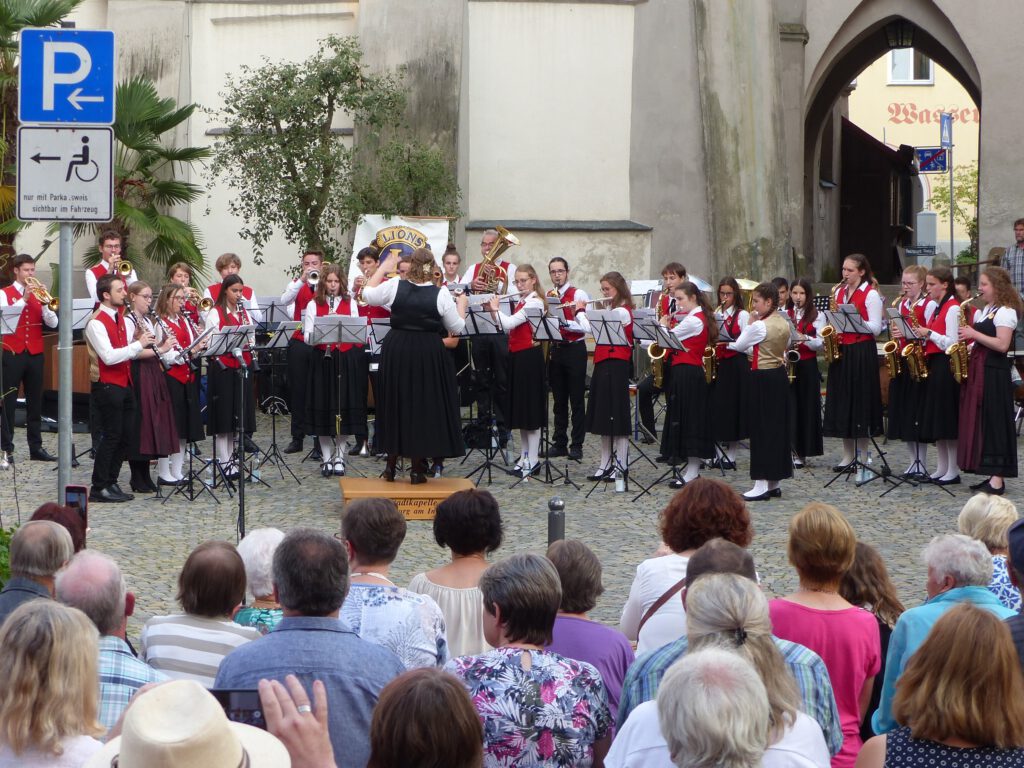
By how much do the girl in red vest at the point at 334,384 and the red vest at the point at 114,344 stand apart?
6.47 ft

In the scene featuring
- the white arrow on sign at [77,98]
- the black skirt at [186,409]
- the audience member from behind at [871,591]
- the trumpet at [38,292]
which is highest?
the white arrow on sign at [77,98]

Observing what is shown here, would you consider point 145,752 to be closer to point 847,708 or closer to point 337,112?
point 847,708

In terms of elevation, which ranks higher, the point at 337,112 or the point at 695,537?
the point at 337,112

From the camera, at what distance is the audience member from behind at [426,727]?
3.07 meters

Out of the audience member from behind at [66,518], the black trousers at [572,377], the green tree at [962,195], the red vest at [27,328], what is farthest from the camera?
the green tree at [962,195]

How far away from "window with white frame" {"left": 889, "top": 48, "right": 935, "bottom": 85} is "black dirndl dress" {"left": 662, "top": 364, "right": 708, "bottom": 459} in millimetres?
43794

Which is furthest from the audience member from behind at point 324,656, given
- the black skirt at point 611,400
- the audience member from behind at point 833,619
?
the black skirt at point 611,400

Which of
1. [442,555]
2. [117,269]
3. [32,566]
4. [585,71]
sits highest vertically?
[585,71]

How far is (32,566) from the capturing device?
5.24 metres

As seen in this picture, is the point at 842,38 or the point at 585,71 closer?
the point at 585,71

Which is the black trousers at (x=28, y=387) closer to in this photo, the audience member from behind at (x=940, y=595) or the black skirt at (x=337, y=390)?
the black skirt at (x=337, y=390)

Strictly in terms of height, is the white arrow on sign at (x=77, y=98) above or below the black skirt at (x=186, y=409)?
above

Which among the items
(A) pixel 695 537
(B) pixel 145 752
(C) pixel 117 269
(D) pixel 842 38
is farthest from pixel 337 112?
(B) pixel 145 752

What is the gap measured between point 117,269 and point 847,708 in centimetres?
1049
